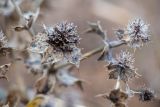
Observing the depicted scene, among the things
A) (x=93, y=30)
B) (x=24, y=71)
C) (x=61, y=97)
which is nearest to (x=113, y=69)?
(x=93, y=30)

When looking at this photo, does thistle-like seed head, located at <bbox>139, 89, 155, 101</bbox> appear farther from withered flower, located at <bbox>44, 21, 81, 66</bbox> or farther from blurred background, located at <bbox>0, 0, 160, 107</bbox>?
blurred background, located at <bbox>0, 0, 160, 107</bbox>

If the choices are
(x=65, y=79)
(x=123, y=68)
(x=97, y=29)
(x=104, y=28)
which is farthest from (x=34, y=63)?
(x=104, y=28)

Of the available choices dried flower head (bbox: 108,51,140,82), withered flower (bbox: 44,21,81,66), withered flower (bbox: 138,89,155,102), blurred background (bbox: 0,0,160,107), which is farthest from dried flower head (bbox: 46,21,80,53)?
blurred background (bbox: 0,0,160,107)

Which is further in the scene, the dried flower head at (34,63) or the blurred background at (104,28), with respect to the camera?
the blurred background at (104,28)

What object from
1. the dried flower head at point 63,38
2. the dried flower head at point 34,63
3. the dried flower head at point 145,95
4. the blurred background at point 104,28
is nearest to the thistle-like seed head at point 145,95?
the dried flower head at point 145,95

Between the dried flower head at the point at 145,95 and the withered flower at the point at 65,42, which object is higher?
the withered flower at the point at 65,42

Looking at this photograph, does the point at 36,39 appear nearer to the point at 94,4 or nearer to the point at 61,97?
the point at 61,97

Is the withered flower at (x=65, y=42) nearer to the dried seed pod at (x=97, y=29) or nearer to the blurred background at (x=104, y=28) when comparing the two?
the dried seed pod at (x=97, y=29)

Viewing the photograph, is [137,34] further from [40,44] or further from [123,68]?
[40,44]
